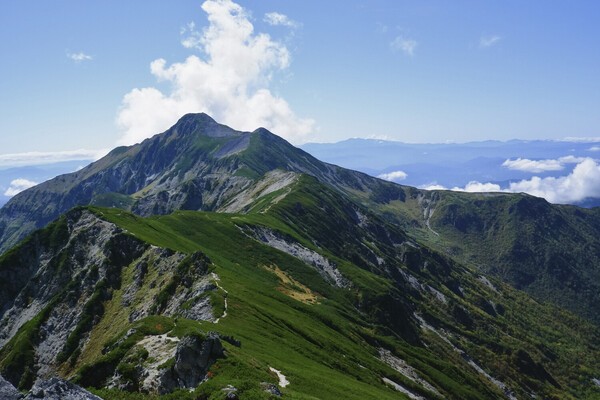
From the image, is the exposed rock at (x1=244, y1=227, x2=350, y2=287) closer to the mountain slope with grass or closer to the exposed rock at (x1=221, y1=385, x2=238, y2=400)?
the mountain slope with grass

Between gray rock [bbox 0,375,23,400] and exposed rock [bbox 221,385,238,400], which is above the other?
gray rock [bbox 0,375,23,400]

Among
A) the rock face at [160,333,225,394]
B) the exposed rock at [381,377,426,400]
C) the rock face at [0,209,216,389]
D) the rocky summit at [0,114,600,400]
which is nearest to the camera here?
the rock face at [160,333,225,394]

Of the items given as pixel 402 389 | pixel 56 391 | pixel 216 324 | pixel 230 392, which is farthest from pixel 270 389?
pixel 402 389

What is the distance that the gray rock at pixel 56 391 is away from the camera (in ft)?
83.0

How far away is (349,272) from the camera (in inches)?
6580

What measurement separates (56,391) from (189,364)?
1892 centimetres

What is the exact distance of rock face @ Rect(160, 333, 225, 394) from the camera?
43.2 meters

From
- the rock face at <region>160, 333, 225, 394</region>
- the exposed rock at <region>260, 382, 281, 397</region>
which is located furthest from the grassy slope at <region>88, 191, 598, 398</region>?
the rock face at <region>160, 333, 225, 394</region>

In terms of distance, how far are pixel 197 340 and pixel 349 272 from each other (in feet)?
415

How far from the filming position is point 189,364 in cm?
4391

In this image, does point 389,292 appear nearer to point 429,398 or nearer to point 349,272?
point 349,272

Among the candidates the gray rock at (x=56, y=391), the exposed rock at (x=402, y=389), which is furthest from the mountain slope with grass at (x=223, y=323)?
the gray rock at (x=56, y=391)

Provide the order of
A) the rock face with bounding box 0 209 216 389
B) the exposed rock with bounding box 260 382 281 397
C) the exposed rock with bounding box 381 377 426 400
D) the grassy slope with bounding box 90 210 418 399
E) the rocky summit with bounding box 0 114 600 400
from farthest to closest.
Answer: the exposed rock with bounding box 381 377 426 400 < the rock face with bounding box 0 209 216 389 < the grassy slope with bounding box 90 210 418 399 < the rocky summit with bounding box 0 114 600 400 < the exposed rock with bounding box 260 382 281 397

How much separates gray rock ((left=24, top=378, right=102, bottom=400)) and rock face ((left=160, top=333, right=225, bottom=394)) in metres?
17.4
